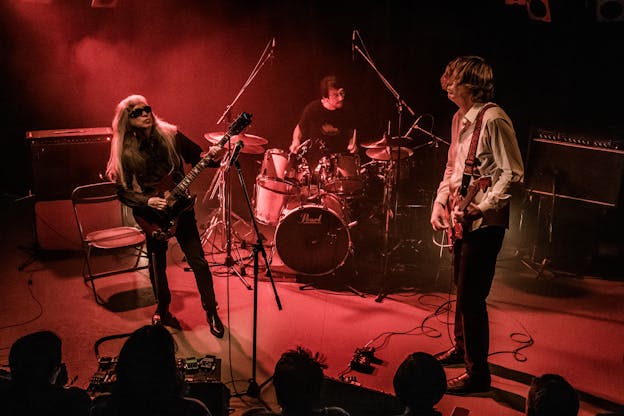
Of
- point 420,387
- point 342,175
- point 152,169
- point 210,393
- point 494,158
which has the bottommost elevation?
point 210,393

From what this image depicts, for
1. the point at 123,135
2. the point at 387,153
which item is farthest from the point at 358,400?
the point at 387,153

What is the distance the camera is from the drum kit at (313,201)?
6.70 meters

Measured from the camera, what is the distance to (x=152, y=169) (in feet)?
17.5

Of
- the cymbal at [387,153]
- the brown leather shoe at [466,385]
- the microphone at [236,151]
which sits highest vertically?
the microphone at [236,151]

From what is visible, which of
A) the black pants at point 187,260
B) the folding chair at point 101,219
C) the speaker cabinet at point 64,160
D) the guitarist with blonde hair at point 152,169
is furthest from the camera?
the speaker cabinet at point 64,160

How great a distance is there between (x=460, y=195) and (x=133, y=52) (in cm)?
554

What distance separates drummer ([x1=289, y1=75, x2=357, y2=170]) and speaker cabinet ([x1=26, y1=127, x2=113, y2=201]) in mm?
2216

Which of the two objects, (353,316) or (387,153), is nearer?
(353,316)

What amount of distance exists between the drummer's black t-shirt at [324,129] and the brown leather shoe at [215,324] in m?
2.68

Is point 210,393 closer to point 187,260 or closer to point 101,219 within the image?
point 187,260

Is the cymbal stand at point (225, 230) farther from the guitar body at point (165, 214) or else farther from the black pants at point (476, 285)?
the black pants at point (476, 285)

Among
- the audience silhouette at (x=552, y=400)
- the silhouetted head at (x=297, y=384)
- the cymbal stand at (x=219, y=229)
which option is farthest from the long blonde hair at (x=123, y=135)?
the audience silhouette at (x=552, y=400)

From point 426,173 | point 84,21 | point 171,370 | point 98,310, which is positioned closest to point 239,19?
point 84,21

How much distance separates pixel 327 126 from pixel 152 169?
3.04m
